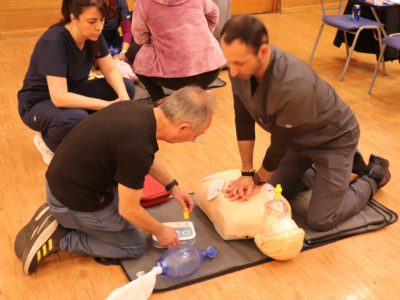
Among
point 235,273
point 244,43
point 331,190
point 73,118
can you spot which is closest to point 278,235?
point 235,273

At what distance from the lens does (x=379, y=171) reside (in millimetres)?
2270

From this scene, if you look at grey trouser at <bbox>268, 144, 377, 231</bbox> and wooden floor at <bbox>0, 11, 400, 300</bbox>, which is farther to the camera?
grey trouser at <bbox>268, 144, 377, 231</bbox>

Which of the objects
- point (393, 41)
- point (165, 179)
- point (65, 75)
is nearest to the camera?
point (165, 179)

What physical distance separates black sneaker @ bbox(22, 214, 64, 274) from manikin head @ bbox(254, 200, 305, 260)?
2.82 feet

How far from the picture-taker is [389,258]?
189 cm

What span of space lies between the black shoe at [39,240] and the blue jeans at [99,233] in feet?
0.11

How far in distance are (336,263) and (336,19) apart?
2.56 metres

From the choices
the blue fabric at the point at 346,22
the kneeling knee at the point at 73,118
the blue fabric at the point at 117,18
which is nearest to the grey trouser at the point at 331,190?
the kneeling knee at the point at 73,118

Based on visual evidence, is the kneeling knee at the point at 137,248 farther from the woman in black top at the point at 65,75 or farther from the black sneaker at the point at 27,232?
the woman in black top at the point at 65,75

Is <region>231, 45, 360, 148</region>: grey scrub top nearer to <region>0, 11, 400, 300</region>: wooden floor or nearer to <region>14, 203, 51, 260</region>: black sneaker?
<region>0, 11, 400, 300</region>: wooden floor

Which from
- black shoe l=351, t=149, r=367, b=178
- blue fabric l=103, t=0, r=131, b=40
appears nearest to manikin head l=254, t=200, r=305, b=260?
black shoe l=351, t=149, r=367, b=178

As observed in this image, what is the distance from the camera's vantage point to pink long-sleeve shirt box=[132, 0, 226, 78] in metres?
2.70

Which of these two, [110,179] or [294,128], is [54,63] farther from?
[294,128]

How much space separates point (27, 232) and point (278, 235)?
1.06m
